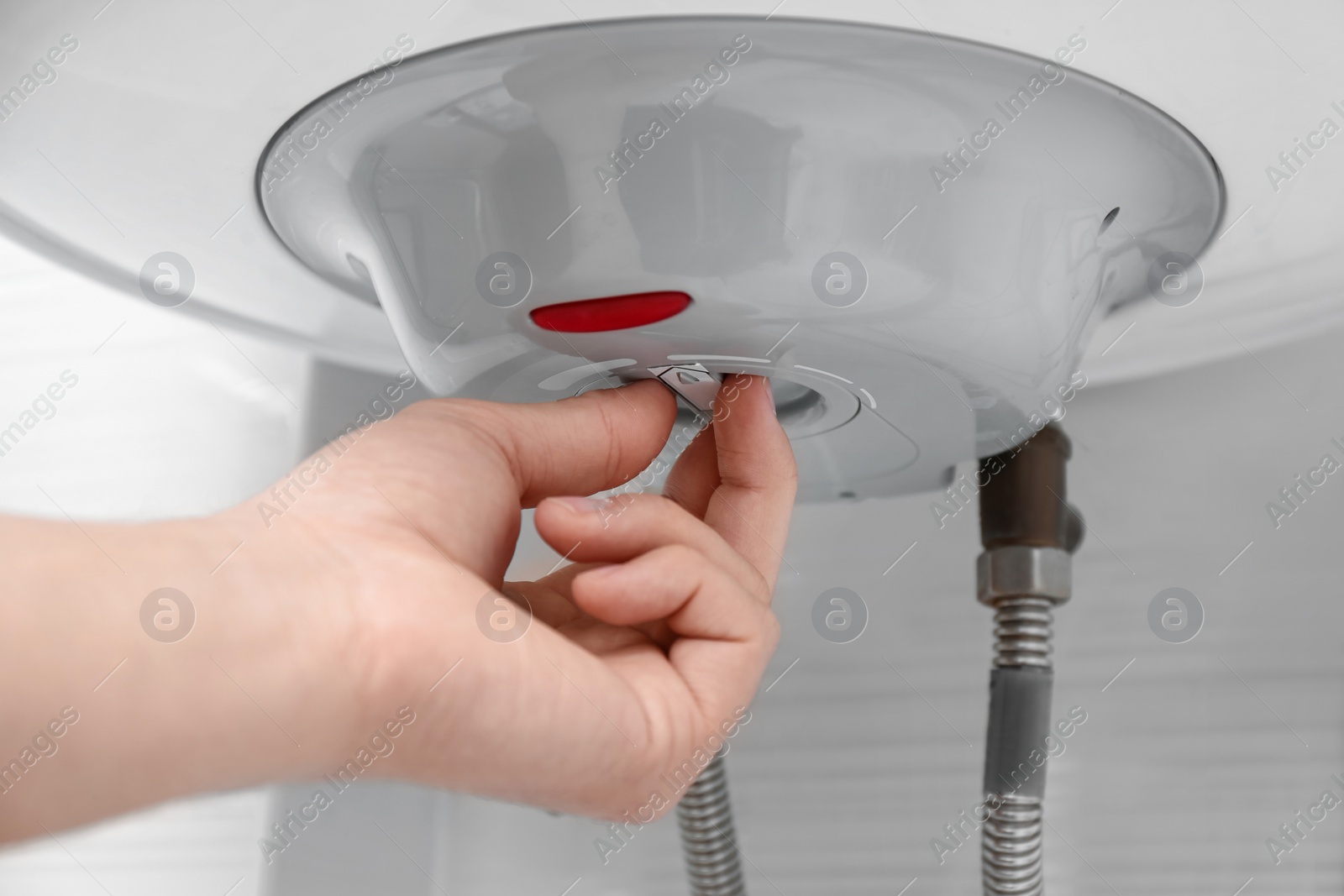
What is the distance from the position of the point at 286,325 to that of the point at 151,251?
0.11m

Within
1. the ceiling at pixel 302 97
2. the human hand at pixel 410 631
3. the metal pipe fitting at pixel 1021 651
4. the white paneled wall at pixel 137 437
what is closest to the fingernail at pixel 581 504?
the human hand at pixel 410 631

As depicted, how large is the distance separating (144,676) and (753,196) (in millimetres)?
223

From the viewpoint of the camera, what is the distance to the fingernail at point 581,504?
1.18 ft

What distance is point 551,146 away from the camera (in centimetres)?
31

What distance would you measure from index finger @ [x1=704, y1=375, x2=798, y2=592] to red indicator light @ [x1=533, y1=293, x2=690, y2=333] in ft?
0.27

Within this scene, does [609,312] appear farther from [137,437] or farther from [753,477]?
[137,437]

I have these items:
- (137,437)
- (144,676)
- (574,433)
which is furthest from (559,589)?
(137,437)

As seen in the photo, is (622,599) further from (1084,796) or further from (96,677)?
(1084,796)

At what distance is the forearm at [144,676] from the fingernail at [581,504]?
86 millimetres

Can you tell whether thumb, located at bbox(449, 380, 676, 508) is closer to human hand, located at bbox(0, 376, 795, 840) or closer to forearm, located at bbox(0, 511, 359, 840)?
human hand, located at bbox(0, 376, 795, 840)

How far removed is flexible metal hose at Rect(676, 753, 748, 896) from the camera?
0.61m

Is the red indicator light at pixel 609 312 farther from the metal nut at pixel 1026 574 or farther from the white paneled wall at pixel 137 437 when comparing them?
the white paneled wall at pixel 137 437

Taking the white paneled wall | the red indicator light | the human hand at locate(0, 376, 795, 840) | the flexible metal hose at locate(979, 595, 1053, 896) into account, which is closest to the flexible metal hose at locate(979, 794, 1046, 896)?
the flexible metal hose at locate(979, 595, 1053, 896)

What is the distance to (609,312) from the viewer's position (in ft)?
1.14
